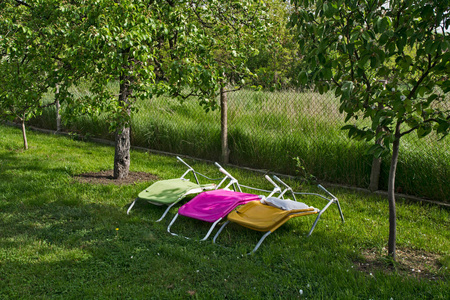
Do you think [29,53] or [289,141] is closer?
[29,53]

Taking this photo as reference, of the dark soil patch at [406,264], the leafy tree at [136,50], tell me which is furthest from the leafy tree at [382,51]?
the leafy tree at [136,50]

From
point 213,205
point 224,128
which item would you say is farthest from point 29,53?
point 224,128

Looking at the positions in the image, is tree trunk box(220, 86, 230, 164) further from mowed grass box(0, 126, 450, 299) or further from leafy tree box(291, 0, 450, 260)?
leafy tree box(291, 0, 450, 260)

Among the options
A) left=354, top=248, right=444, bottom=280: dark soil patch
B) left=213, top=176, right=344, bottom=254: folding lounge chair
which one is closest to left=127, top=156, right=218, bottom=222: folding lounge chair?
left=213, top=176, right=344, bottom=254: folding lounge chair

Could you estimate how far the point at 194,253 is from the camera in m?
3.95

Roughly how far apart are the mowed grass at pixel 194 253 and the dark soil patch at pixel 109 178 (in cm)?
42

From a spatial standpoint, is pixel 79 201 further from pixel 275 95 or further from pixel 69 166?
pixel 275 95

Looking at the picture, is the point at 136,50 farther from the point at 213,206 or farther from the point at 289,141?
the point at 289,141

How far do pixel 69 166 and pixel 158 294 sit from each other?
477 centimetres

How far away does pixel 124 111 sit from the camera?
206 inches

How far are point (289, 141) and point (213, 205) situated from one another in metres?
2.75

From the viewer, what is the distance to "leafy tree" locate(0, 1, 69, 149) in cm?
506

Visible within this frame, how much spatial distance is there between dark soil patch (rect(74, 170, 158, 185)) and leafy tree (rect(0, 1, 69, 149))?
4.71ft

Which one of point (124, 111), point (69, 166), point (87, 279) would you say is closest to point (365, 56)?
point (87, 279)
